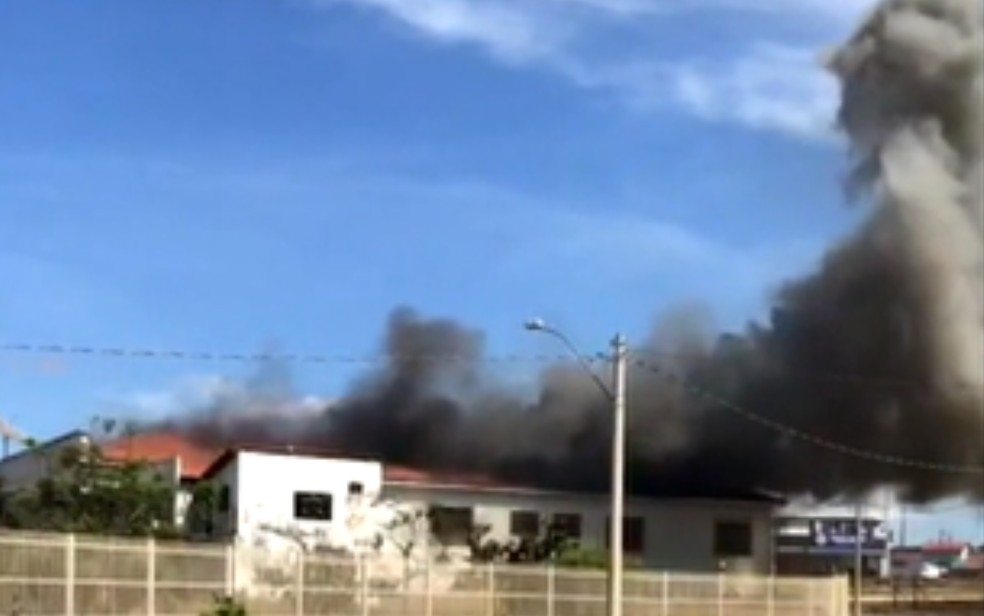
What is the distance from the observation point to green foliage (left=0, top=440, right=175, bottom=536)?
5450cm

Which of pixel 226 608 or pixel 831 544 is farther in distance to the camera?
pixel 831 544

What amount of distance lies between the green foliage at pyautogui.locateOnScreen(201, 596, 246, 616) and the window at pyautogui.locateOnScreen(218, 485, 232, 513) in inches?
1056

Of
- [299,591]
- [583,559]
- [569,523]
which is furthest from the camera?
[569,523]

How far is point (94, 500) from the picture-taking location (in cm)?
5656

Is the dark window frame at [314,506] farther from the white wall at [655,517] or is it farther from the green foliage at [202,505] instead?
the white wall at [655,517]

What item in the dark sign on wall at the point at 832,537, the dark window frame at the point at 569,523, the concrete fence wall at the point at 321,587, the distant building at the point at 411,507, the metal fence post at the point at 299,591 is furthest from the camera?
the dark sign on wall at the point at 832,537

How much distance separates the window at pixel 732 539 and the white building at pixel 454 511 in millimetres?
42

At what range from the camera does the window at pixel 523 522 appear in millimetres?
70875

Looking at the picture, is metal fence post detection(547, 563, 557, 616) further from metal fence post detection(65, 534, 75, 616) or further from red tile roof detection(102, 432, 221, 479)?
red tile roof detection(102, 432, 221, 479)

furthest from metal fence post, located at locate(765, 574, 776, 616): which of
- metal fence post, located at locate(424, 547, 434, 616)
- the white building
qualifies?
the white building

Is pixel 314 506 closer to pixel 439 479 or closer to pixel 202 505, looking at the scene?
pixel 202 505

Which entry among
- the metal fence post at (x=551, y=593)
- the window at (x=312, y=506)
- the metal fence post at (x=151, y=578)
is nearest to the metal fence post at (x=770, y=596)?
the metal fence post at (x=551, y=593)

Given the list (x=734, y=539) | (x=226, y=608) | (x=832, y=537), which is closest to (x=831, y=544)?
(x=832, y=537)

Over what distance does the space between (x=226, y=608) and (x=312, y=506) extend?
29767 millimetres
